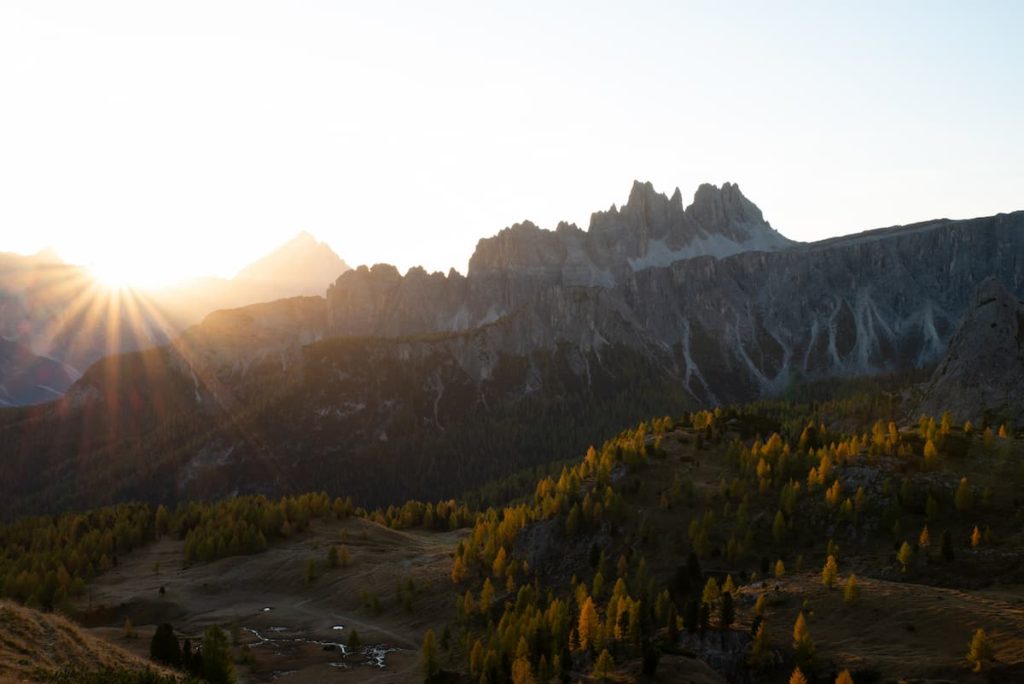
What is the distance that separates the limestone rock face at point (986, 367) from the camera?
152250 millimetres

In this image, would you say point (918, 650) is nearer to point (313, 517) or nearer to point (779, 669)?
point (779, 669)

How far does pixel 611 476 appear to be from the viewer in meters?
120

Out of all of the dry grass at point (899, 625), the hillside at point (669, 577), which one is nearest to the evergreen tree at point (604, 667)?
the hillside at point (669, 577)

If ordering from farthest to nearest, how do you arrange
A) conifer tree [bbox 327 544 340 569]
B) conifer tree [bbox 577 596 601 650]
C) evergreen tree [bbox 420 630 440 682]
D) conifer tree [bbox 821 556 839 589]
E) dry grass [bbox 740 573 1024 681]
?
conifer tree [bbox 327 544 340 569], evergreen tree [bbox 420 630 440 682], conifer tree [bbox 821 556 839 589], conifer tree [bbox 577 596 601 650], dry grass [bbox 740 573 1024 681]

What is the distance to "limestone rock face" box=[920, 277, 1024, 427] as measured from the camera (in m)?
152

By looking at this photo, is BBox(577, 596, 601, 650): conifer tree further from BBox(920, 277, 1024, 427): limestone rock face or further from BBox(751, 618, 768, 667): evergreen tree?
BBox(920, 277, 1024, 427): limestone rock face

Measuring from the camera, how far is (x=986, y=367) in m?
159

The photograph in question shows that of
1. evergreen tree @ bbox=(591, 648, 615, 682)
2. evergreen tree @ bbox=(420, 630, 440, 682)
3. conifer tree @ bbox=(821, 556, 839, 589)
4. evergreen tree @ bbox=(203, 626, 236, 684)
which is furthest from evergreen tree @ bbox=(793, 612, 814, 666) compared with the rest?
evergreen tree @ bbox=(203, 626, 236, 684)

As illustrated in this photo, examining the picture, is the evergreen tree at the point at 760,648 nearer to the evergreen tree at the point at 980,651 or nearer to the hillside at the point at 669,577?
the hillside at the point at 669,577

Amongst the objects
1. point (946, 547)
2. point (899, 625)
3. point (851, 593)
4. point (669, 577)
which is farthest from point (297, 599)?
point (946, 547)

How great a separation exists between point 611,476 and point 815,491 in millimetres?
31002

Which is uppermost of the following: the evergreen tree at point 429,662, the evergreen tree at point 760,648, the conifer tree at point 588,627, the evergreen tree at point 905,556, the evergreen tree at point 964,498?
the evergreen tree at point 964,498

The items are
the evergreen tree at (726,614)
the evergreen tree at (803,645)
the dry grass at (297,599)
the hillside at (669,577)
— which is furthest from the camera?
the dry grass at (297,599)

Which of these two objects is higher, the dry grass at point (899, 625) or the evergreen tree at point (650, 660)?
the dry grass at point (899, 625)
